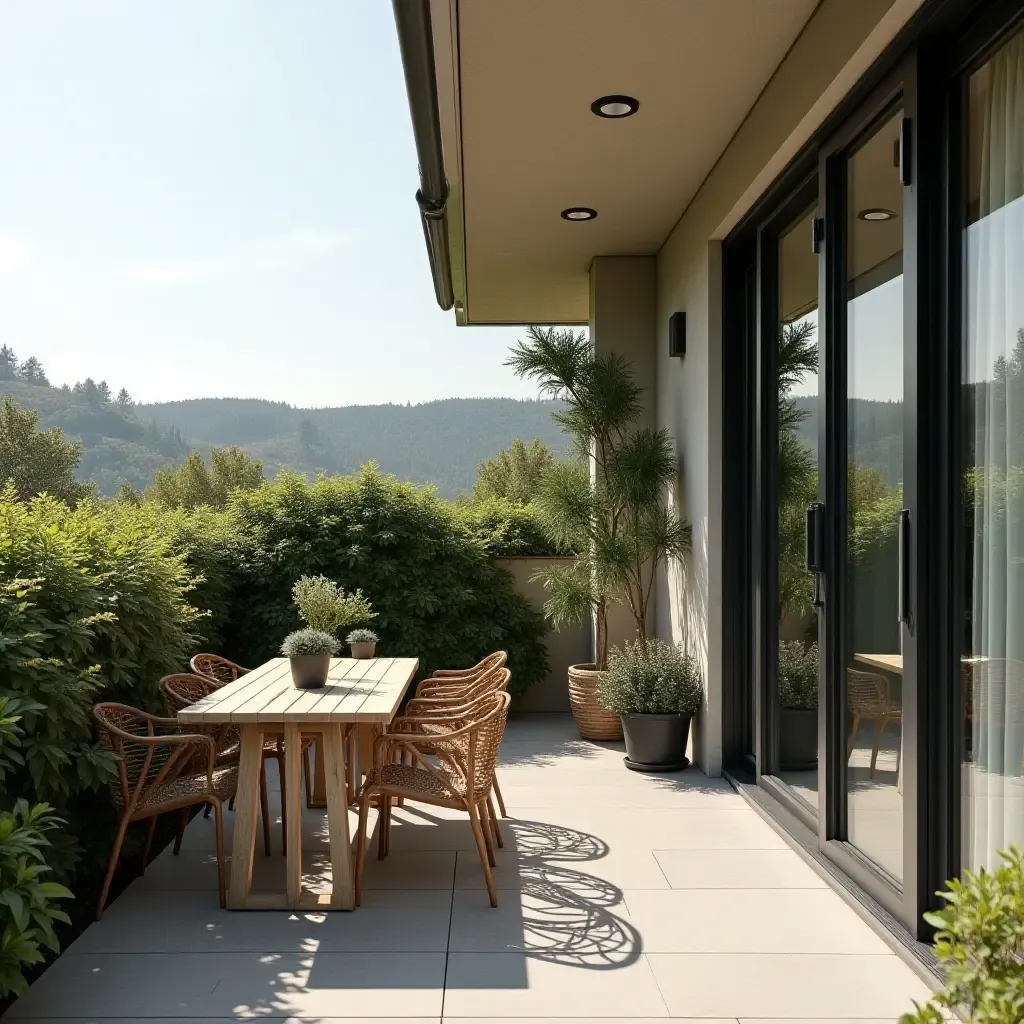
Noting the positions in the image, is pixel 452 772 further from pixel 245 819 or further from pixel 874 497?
pixel 874 497

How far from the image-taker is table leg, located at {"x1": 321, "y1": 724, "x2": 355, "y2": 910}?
12.2 ft

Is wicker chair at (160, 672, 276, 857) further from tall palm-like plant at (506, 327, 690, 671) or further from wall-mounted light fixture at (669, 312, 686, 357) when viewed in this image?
wall-mounted light fixture at (669, 312, 686, 357)

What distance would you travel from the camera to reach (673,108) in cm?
476

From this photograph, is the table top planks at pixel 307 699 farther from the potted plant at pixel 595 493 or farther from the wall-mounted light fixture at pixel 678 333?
the wall-mounted light fixture at pixel 678 333

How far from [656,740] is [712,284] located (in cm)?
254

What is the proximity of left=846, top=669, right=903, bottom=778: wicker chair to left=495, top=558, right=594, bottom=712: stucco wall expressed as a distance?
4261 mm

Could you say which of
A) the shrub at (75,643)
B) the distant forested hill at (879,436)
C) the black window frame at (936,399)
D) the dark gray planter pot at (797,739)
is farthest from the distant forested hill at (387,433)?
the black window frame at (936,399)

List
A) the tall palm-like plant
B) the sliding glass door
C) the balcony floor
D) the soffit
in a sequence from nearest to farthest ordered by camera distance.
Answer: the balcony floor → the sliding glass door → the soffit → the tall palm-like plant

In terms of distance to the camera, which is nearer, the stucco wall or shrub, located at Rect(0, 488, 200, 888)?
shrub, located at Rect(0, 488, 200, 888)

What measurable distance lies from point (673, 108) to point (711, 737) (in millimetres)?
3241

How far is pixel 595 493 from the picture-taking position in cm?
699

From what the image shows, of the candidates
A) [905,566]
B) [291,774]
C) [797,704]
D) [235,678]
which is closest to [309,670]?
[291,774]

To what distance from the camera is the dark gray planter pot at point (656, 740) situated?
19.3ft

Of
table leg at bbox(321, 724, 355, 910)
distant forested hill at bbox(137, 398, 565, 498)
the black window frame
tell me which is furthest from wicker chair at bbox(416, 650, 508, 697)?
distant forested hill at bbox(137, 398, 565, 498)
